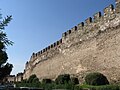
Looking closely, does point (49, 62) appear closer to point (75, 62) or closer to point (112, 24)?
point (75, 62)

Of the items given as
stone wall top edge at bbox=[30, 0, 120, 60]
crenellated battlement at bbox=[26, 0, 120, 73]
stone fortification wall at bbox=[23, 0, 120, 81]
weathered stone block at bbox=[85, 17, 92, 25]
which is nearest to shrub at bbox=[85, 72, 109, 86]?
stone fortification wall at bbox=[23, 0, 120, 81]

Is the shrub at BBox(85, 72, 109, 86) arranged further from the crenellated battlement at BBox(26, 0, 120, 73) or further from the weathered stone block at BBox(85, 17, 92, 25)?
the weathered stone block at BBox(85, 17, 92, 25)

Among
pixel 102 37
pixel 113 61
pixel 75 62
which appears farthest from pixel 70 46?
pixel 113 61

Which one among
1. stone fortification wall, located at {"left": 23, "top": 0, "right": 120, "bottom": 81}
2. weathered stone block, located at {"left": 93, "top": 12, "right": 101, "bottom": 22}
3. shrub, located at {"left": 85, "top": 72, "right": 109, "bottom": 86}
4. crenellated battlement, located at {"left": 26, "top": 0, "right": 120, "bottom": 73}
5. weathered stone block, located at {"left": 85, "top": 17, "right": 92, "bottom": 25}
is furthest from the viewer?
weathered stone block, located at {"left": 85, "top": 17, "right": 92, "bottom": 25}

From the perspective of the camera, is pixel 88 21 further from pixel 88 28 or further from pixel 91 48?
pixel 91 48

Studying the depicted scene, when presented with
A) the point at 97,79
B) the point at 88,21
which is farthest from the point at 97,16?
the point at 97,79

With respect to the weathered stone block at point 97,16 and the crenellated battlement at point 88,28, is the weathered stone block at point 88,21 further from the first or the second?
the weathered stone block at point 97,16

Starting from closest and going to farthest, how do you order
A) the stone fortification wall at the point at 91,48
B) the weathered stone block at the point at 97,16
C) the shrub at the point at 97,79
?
the shrub at the point at 97,79, the stone fortification wall at the point at 91,48, the weathered stone block at the point at 97,16

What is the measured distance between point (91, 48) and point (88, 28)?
200cm

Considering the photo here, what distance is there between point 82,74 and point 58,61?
7.41 m

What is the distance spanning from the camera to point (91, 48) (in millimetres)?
21125

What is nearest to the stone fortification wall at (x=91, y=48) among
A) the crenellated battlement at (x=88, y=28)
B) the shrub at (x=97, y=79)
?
the crenellated battlement at (x=88, y=28)

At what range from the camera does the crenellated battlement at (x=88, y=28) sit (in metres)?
18.7

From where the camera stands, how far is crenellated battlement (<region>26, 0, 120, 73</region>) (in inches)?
736
